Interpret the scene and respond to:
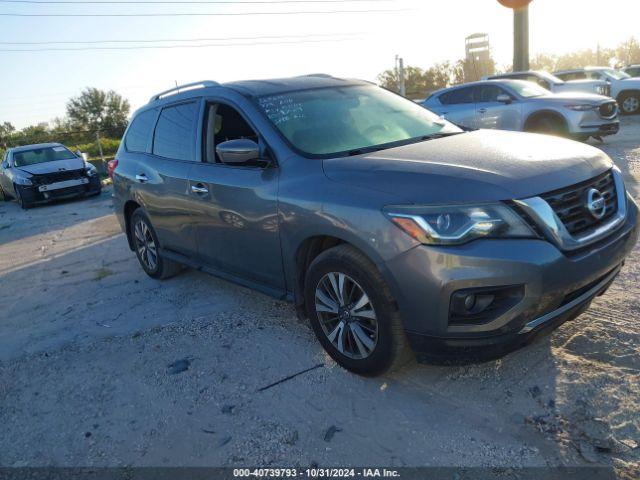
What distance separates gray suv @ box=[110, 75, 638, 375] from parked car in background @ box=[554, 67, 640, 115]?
17450 millimetres

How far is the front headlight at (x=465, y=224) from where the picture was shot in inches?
102

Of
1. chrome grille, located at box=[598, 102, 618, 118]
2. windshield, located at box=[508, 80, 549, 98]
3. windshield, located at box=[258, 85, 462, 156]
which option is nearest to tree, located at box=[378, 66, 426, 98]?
windshield, located at box=[508, 80, 549, 98]

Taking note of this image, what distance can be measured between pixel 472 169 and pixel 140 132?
148 inches

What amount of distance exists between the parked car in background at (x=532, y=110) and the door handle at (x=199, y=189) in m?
7.81

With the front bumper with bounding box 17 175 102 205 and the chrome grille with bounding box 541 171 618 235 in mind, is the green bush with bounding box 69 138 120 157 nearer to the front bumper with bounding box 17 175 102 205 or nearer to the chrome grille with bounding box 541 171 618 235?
the front bumper with bounding box 17 175 102 205

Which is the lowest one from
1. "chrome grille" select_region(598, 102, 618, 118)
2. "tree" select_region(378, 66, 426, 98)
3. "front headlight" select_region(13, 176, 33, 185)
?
"front headlight" select_region(13, 176, 33, 185)

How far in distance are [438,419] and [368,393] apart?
0.46 metres

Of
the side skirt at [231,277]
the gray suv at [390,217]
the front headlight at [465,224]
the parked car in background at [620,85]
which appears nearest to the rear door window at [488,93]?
the gray suv at [390,217]

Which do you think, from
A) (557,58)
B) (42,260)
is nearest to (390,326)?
(42,260)

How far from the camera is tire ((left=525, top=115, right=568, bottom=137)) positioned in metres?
10.7

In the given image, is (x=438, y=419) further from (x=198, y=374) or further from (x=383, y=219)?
(x=198, y=374)

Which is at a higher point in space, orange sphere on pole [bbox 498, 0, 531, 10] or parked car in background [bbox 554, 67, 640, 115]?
orange sphere on pole [bbox 498, 0, 531, 10]

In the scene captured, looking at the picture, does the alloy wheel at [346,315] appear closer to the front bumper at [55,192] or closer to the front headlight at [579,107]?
the front headlight at [579,107]

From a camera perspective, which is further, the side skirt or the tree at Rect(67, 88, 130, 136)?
the tree at Rect(67, 88, 130, 136)
